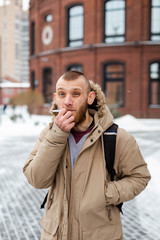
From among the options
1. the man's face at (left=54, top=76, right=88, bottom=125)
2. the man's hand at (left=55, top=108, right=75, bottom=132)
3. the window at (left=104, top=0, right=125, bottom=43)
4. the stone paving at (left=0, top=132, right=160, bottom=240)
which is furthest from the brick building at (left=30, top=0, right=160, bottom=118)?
the man's hand at (left=55, top=108, right=75, bottom=132)

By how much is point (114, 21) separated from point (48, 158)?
82.5 feet

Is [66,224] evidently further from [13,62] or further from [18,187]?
[13,62]

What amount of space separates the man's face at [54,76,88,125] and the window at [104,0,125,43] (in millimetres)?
24470

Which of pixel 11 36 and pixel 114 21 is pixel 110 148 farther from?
pixel 11 36

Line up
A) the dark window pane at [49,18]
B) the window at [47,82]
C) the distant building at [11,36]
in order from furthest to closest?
the distant building at [11,36] → the window at [47,82] → the dark window pane at [49,18]

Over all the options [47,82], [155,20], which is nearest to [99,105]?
[155,20]

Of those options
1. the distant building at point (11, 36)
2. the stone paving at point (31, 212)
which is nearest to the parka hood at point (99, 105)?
the stone paving at point (31, 212)

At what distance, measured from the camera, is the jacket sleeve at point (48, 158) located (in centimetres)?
188

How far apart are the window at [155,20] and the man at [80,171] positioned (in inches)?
971

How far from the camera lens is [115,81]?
25391 millimetres

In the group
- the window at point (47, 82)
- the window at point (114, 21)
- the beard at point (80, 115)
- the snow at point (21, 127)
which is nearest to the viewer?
the beard at point (80, 115)

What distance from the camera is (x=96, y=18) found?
25453 millimetres

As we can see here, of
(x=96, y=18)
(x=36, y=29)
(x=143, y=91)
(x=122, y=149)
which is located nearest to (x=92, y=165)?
(x=122, y=149)

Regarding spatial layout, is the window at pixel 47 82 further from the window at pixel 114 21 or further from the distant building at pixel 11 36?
the distant building at pixel 11 36
